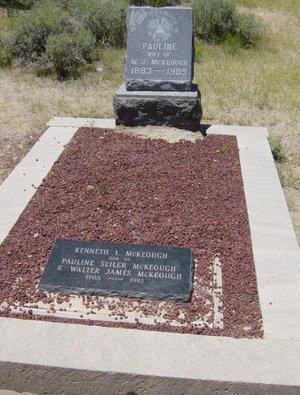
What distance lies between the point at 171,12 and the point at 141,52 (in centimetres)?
61

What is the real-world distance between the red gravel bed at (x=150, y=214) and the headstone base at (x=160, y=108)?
13.2 inches

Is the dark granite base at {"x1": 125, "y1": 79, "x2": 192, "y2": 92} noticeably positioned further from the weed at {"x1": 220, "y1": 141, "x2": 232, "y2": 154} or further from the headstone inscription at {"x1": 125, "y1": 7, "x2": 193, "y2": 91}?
the weed at {"x1": 220, "y1": 141, "x2": 232, "y2": 154}

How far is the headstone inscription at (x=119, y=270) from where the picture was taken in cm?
350

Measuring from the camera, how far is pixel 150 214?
4523 mm

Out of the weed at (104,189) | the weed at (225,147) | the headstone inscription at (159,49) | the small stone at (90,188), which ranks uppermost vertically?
the headstone inscription at (159,49)

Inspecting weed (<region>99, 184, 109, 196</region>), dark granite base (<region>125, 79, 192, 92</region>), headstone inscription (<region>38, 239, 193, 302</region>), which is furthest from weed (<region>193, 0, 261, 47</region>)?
headstone inscription (<region>38, 239, 193, 302</region>)

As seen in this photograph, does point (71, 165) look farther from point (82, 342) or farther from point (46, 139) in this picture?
point (82, 342)

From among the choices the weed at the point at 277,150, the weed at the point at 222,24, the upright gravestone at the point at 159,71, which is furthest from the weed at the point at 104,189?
the weed at the point at 222,24

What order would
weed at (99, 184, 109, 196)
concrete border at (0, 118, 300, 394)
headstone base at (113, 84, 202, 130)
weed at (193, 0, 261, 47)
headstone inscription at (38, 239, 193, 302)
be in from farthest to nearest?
weed at (193, 0, 261, 47) → headstone base at (113, 84, 202, 130) → weed at (99, 184, 109, 196) → headstone inscription at (38, 239, 193, 302) → concrete border at (0, 118, 300, 394)

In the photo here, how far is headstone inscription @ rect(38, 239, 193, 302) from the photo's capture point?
3.50 m

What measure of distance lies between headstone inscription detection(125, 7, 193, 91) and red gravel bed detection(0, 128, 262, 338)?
759 millimetres

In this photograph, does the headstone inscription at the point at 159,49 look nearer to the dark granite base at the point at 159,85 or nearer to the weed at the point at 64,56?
the dark granite base at the point at 159,85

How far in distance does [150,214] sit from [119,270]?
0.98 metres

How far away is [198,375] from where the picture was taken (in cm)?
289
